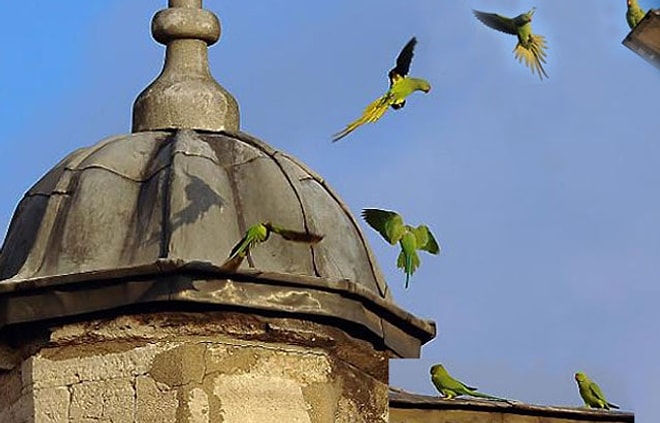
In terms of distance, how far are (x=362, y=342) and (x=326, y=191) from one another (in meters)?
0.54

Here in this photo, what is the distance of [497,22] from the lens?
6312mm

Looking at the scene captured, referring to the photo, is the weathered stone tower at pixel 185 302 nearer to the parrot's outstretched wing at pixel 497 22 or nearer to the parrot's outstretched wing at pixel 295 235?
the parrot's outstretched wing at pixel 295 235

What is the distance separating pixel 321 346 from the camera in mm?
5480

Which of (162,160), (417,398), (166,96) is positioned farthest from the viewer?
(417,398)

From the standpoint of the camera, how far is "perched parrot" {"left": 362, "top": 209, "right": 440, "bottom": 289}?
5648 millimetres

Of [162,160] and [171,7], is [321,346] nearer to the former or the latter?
[162,160]

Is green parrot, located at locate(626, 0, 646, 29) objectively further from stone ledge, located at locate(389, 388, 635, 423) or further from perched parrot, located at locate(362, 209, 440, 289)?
stone ledge, located at locate(389, 388, 635, 423)

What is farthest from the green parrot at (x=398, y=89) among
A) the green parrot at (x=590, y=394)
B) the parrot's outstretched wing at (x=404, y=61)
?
the green parrot at (x=590, y=394)

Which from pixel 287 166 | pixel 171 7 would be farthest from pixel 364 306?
pixel 171 7

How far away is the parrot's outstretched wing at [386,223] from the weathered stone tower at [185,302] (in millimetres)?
96

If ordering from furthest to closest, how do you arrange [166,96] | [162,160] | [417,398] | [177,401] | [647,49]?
[417,398], [166,96], [162,160], [177,401], [647,49]

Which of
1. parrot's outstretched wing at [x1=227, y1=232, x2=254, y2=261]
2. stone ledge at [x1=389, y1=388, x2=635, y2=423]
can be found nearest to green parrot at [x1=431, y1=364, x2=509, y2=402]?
stone ledge at [x1=389, y1=388, x2=635, y2=423]

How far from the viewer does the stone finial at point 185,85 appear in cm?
602

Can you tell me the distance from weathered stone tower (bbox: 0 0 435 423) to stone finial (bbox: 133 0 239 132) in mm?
280
